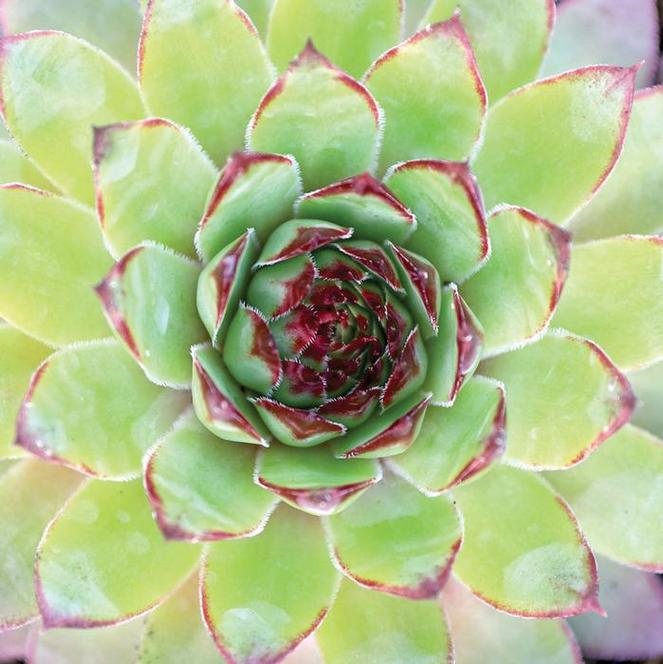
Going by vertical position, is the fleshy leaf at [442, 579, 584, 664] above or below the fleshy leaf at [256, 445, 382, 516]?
below

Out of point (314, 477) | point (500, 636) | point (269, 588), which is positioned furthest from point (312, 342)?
point (500, 636)

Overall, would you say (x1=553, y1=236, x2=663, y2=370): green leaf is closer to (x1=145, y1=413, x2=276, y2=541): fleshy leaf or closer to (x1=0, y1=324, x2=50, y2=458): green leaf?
(x1=145, y1=413, x2=276, y2=541): fleshy leaf

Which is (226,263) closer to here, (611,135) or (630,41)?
(611,135)

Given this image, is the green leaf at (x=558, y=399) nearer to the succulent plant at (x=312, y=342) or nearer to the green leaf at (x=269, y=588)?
the succulent plant at (x=312, y=342)

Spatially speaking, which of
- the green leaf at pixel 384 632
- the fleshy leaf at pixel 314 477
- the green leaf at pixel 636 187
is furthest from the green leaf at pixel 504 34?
the green leaf at pixel 384 632

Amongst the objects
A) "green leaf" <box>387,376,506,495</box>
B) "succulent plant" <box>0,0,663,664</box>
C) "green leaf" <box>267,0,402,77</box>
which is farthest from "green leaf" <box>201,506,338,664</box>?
"green leaf" <box>267,0,402,77</box>

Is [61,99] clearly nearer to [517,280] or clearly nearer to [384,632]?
[517,280]

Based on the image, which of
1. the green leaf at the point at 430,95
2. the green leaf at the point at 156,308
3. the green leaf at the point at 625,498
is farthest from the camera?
the green leaf at the point at 625,498
